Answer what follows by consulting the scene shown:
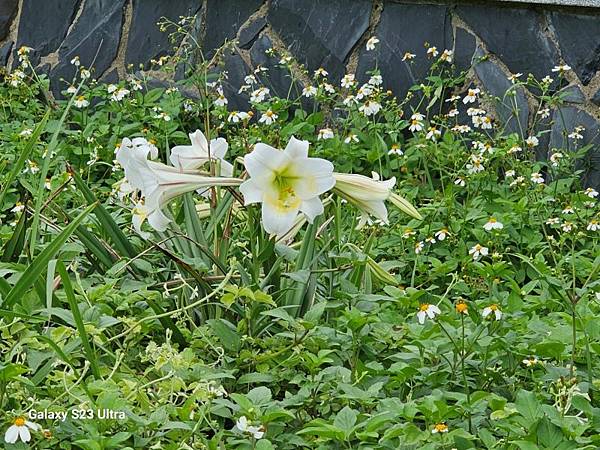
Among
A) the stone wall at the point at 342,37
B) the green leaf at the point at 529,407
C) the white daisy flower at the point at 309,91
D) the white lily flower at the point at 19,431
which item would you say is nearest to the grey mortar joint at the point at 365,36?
the stone wall at the point at 342,37

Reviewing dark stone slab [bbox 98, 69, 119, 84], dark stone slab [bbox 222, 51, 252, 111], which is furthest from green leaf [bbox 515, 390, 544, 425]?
dark stone slab [bbox 98, 69, 119, 84]

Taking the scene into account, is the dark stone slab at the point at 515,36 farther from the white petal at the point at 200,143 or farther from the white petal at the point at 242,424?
the white petal at the point at 242,424

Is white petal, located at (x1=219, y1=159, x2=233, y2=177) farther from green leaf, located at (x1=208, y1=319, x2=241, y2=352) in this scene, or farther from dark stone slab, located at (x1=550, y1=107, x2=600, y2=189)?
dark stone slab, located at (x1=550, y1=107, x2=600, y2=189)

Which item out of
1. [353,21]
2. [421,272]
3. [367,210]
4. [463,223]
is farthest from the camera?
[353,21]

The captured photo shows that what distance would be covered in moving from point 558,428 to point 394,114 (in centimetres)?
282

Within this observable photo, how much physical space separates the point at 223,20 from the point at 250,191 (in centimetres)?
304

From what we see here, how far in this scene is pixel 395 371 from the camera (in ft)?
6.64

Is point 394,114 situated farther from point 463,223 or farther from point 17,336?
point 17,336

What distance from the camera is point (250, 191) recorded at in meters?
2.15

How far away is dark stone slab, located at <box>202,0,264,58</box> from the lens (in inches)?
197

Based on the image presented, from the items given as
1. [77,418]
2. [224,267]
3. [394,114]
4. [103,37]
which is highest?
[103,37]

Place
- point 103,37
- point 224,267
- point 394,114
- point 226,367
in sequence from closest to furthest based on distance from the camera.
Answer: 1. point 226,367
2. point 224,267
3. point 394,114
4. point 103,37

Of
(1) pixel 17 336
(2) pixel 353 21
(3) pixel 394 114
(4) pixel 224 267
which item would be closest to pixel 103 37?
(2) pixel 353 21

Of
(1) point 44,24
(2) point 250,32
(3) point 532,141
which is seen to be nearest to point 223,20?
(2) point 250,32
